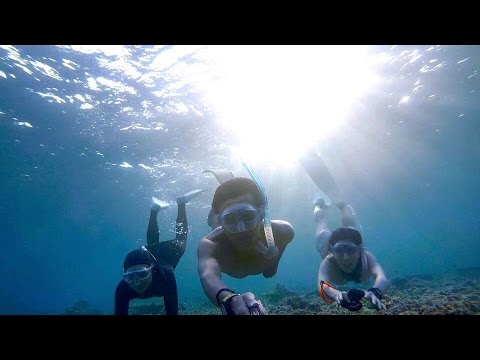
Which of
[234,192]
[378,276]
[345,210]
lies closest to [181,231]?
[345,210]

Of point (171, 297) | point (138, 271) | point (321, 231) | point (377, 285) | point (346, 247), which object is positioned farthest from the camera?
point (321, 231)

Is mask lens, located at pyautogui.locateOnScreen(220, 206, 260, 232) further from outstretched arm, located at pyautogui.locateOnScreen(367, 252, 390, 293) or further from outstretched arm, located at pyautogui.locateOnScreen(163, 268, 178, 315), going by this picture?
outstretched arm, located at pyautogui.locateOnScreen(163, 268, 178, 315)

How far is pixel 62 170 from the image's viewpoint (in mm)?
23750

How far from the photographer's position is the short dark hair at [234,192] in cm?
502

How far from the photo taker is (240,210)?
478 centimetres

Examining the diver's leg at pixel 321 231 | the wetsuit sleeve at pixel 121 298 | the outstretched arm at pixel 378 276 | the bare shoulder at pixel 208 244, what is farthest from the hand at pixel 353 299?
the wetsuit sleeve at pixel 121 298

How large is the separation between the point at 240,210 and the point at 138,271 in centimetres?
400

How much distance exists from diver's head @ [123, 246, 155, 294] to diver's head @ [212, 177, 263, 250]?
3.40 metres

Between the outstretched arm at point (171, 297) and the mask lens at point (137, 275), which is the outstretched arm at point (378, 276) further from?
the mask lens at point (137, 275)

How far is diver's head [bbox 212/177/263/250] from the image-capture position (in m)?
4.79

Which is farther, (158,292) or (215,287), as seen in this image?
(158,292)

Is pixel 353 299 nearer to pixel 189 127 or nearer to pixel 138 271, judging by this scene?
pixel 138 271

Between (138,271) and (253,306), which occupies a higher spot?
(138,271)
